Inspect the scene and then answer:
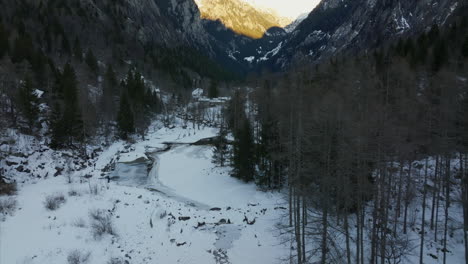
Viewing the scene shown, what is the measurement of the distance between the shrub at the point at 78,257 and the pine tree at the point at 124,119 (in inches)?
1501

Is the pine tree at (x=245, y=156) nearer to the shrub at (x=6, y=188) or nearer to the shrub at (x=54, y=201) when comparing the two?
the shrub at (x=54, y=201)

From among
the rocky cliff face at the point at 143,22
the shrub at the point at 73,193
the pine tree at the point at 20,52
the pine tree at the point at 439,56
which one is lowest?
the shrub at the point at 73,193

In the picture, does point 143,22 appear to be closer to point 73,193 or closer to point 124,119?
point 124,119

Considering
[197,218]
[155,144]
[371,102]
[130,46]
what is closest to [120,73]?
[130,46]

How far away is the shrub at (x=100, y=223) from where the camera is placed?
15.4 metres

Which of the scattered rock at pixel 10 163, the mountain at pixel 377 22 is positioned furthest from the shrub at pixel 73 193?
the mountain at pixel 377 22

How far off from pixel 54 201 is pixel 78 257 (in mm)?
8772

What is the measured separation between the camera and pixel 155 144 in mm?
49688

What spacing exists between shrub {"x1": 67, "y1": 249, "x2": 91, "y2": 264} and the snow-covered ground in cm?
5

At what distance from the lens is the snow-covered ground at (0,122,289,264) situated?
553 inches

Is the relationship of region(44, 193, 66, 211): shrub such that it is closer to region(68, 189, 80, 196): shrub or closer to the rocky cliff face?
region(68, 189, 80, 196): shrub

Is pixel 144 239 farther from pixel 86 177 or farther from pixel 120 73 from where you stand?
pixel 120 73

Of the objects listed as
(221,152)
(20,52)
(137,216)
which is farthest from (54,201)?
(20,52)

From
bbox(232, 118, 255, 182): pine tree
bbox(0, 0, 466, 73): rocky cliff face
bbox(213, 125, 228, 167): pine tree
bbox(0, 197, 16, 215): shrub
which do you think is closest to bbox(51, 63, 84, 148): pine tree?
bbox(0, 197, 16, 215): shrub
